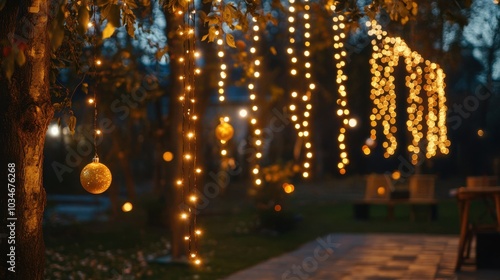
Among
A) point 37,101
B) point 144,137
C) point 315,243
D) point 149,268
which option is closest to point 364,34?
point 144,137

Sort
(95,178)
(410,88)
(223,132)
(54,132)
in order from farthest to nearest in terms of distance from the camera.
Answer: (54,132) < (410,88) < (223,132) < (95,178)

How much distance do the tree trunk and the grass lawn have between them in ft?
16.3

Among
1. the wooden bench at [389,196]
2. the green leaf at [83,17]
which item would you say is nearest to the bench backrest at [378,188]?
the wooden bench at [389,196]

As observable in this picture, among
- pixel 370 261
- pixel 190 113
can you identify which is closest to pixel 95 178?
pixel 190 113

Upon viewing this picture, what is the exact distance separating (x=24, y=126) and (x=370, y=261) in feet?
23.1

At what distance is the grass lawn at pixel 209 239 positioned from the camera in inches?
445

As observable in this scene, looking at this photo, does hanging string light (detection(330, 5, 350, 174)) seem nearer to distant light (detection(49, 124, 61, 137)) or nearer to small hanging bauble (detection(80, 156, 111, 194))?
small hanging bauble (detection(80, 156, 111, 194))

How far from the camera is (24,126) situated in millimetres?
5684

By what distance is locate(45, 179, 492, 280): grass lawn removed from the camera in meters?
11.3

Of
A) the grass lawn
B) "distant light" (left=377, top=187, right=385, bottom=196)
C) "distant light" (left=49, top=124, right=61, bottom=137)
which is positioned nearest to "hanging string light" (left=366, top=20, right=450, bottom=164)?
"distant light" (left=377, top=187, right=385, bottom=196)

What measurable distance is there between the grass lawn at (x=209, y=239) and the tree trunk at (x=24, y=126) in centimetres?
498

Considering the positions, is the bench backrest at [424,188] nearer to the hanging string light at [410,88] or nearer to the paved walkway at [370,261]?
the hanging string light at [410,88]

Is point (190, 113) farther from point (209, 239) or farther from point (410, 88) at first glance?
point (410, 88)

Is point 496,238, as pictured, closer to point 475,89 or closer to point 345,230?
point 345,230
